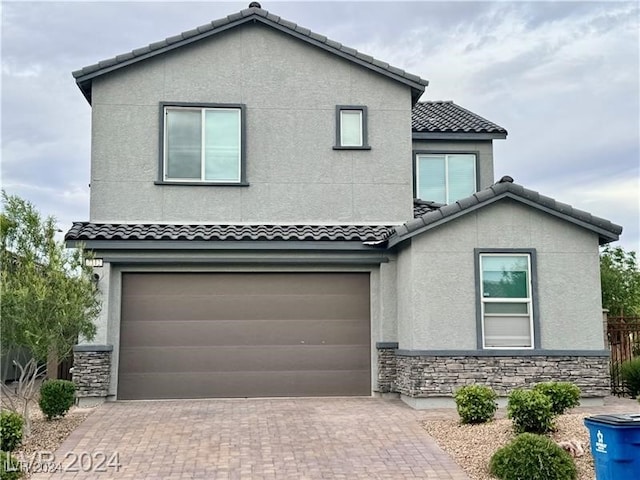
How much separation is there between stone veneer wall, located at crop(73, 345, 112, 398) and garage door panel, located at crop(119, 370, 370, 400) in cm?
54

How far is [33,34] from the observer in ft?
49.7

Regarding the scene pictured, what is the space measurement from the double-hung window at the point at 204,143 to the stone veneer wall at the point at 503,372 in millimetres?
5799

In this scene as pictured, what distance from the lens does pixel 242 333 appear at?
1455 centimetres

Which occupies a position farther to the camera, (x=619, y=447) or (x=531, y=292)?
(x=531, y=292)

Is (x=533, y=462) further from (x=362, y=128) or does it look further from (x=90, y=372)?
(x=362, y=128)

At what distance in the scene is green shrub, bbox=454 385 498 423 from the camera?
1091cm

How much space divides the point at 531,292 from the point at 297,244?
4.70 meters

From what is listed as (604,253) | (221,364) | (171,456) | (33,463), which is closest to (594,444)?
(171,456)

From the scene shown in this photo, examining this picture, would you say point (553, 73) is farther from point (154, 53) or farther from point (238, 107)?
point (154, 53)

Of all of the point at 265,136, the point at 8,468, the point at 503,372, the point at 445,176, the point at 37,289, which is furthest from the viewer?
the point at 445,176

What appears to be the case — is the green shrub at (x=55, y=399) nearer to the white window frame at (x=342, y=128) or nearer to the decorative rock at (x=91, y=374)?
the decorative rock at (x=91, y=374)

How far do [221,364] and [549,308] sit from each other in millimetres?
6626

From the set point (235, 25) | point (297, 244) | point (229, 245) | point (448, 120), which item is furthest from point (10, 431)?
point (448, 120)

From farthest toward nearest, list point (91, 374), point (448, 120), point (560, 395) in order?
point (448, 120)
point (91, 374)
point (560, 395)
